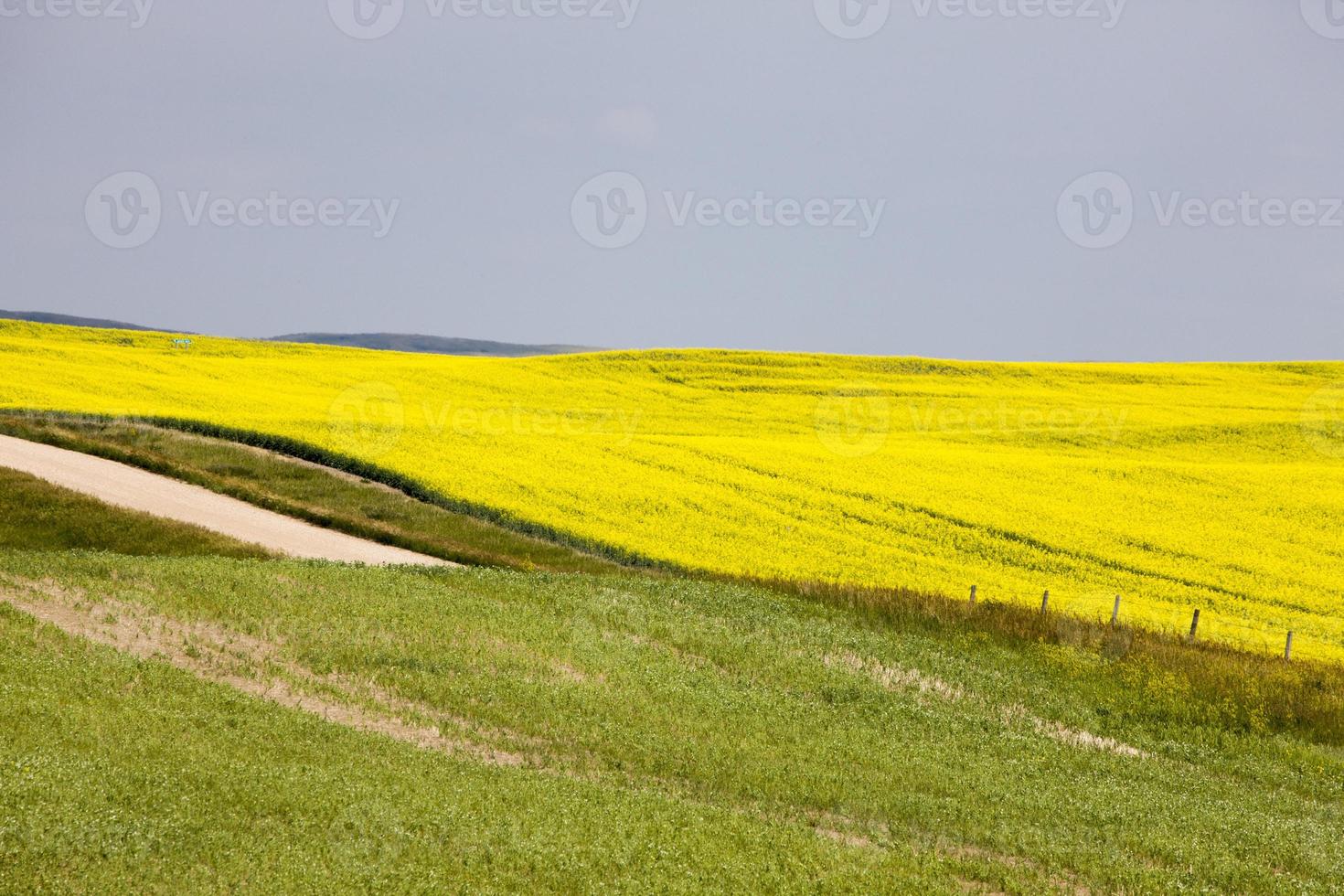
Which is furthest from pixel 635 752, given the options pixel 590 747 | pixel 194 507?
pixel 194 507

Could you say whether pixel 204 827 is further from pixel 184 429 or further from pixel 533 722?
pixel 184 429

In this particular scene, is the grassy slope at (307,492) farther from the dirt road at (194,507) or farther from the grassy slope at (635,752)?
the grassy slope at (635,752)

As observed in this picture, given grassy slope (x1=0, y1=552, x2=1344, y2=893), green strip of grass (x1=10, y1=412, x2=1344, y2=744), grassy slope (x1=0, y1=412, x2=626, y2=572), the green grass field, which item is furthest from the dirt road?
the green grass field

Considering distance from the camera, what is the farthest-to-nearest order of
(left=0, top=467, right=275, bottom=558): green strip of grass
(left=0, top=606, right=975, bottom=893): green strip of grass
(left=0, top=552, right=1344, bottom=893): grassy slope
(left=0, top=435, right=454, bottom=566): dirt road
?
(left=0, top=435, right=454, bottom=566): dirt road < (left=0, top=467, right=275, bottom=558): green strip of grass < (left=0, top=552, right=1344, bottom=893): grassy slope < (left=0, top=606, right=975, bottom=893): green strip of grass

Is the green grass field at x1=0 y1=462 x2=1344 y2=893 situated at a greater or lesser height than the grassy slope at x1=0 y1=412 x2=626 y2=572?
lesser

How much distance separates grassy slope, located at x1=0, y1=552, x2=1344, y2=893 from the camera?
1066cm

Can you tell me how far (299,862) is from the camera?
9641 mm

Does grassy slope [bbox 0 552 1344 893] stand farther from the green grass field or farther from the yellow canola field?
the yellow canola field

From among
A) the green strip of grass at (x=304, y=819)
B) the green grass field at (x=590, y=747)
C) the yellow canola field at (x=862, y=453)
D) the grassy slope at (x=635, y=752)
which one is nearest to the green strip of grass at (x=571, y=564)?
the green grass field at (x=590, y=747)

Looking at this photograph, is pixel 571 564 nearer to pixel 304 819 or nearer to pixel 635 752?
pixel 635 752

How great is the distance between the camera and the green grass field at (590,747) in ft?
34.1

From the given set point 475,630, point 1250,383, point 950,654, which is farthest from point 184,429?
point 1250,383

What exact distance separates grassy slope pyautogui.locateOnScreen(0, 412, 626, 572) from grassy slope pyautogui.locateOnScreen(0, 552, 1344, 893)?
631 cm

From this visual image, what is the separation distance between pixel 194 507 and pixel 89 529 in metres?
5.11
